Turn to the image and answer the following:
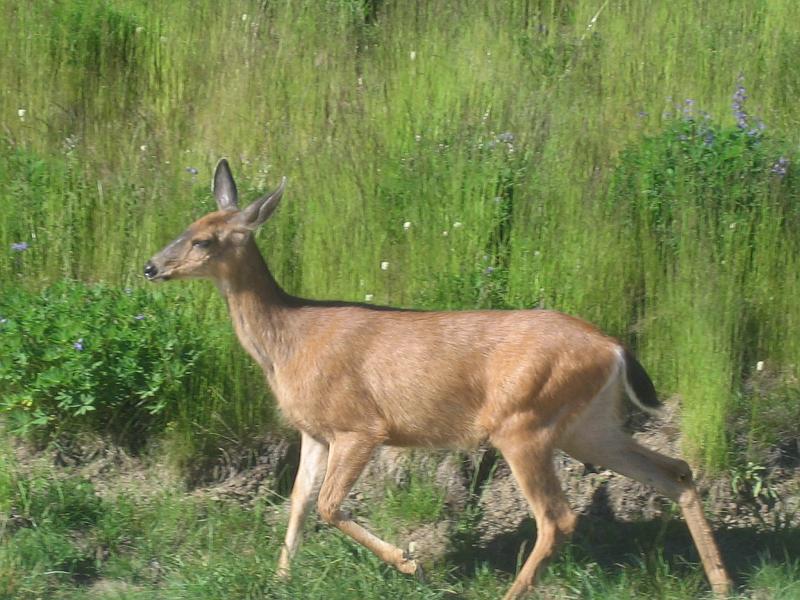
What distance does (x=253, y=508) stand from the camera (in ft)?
21.6

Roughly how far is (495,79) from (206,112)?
2157 mm

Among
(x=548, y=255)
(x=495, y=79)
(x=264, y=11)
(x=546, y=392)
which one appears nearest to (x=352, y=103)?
(x=495, y=79)

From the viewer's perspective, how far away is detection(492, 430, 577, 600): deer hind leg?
570 centimetres

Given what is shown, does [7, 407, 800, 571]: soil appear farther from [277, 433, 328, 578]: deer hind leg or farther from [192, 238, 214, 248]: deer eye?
[192, 238, 214, 248]: deer eye

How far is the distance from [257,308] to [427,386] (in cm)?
98

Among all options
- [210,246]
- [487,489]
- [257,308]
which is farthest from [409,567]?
[210,246]

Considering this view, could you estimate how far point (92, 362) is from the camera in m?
6.57

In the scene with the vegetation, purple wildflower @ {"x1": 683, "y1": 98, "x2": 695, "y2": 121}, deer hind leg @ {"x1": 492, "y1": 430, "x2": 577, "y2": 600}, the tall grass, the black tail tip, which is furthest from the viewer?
purple wildflower @ {"x1": 683, "y1": 98, "x2": 695, "y2": 121}

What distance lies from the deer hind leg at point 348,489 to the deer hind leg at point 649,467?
3.08ft

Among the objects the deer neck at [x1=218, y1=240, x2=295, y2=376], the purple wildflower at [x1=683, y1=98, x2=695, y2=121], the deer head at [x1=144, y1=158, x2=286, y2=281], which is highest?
the purple wildflower at [x1=683, y1=98, x2=695, y2=121]

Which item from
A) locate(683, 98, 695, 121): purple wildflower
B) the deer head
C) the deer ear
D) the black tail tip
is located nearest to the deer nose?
the deer head

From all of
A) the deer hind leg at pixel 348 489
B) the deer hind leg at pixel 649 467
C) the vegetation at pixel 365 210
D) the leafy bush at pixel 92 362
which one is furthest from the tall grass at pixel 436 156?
the deer hind leg at pixel 348 489

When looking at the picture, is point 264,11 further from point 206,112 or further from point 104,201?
point 104,201

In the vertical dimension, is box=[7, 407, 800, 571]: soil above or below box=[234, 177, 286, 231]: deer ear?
below
